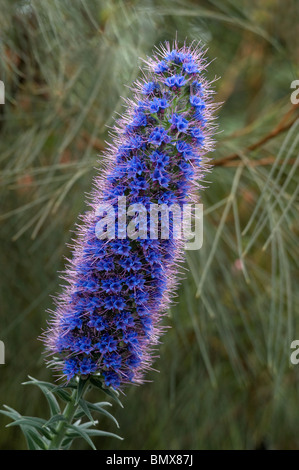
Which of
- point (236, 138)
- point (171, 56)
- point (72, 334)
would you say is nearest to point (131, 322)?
point (72, 334)

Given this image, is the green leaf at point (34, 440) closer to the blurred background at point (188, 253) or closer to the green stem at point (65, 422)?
the green stem at point (65, 422)

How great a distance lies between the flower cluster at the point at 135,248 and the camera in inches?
41.8

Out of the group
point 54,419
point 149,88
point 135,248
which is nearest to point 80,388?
point 54,419

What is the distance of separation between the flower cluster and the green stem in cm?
5

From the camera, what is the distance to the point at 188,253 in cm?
175

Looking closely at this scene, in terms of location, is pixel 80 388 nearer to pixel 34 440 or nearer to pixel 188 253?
pixel 34 440

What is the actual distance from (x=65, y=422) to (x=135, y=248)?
31 centimetres

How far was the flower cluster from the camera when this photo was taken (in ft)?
3.48

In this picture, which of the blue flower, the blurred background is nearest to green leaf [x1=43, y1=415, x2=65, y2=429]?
the blue flower

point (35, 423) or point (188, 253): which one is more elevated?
point (188, 253)

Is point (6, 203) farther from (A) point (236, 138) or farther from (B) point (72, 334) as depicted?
(B) point (72, 334)

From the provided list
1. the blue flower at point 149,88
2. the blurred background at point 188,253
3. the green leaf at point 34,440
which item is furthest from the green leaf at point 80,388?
the blurred background at point 188,253

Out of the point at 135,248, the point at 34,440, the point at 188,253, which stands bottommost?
the point at 34,440
